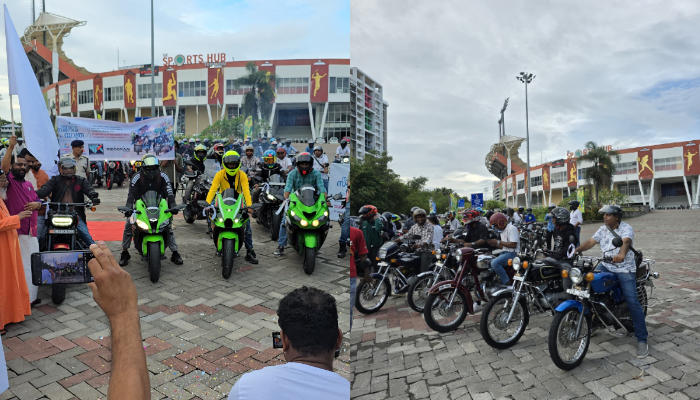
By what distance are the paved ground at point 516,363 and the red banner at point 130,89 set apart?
82.8ft

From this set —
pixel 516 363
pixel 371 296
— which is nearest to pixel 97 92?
pixel 371 296

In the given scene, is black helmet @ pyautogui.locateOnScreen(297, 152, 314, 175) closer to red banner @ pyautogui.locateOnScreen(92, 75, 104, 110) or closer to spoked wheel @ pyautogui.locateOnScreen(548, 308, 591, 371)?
spoked wheel @ pyautogui.locateOnScreen(548, 308, 591, 371)

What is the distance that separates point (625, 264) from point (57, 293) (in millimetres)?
4807

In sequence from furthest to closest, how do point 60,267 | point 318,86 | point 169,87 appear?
point 169,87 → point 318,86 → point 60,267

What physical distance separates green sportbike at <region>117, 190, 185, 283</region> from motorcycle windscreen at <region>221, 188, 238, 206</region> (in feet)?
1.46

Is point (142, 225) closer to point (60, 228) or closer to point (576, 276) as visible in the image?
point (60, 228)

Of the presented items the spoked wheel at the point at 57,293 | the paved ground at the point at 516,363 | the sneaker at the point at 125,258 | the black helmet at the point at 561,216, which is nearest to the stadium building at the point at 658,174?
the black helmet at the point at 561,216

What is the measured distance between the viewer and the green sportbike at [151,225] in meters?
4.32

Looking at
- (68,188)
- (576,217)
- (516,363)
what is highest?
(68,188)

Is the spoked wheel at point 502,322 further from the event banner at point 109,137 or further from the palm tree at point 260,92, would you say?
the palm tree at point 260,92

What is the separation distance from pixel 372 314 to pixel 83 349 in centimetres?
296

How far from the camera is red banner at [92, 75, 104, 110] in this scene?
1050 inches

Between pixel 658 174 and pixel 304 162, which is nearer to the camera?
pixel 304 162

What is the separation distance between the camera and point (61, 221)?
3.83 metres
